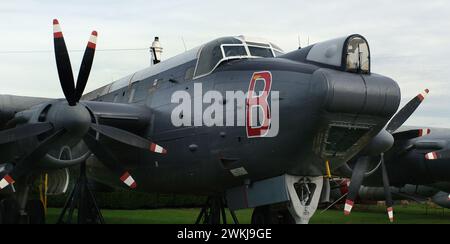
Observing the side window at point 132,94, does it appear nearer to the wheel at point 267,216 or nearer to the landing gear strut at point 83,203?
the landing gear strut at point 83,203

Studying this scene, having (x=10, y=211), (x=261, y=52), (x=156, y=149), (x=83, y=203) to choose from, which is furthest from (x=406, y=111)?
(x=10, y=211)

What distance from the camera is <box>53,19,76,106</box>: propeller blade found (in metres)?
10.5

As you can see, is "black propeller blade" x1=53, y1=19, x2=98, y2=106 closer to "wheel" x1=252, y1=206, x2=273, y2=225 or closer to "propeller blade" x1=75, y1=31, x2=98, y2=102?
"propeller blade" x1=75, y1=31, x2=98, y2=102

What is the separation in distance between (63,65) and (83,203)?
12.5 ft

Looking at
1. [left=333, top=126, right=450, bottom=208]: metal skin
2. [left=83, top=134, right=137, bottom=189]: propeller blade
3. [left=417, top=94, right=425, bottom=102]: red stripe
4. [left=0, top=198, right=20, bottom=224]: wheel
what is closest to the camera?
[left=83, top=134, right=137, bottom=189]: propeller blade

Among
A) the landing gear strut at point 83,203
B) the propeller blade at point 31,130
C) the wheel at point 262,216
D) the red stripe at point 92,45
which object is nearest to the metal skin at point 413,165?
the wheel at point 262,216

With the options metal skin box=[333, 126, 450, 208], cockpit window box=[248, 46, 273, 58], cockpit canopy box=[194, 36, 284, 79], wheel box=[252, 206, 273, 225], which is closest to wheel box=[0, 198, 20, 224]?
cockpit canopy box=[194, 36, 284, 79]

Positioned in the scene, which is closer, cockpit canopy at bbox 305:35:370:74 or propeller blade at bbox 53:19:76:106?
cockpit canopy at bbox 305:35:370:74

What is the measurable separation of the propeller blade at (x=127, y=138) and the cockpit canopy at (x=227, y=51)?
1.60 metres

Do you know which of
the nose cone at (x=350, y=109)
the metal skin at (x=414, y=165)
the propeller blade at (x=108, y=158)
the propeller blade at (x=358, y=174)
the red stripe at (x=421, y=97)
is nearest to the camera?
the nose cone at (x=350, y=109)

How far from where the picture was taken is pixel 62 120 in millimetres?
10227

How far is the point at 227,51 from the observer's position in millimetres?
11297

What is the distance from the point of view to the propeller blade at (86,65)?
10.6m

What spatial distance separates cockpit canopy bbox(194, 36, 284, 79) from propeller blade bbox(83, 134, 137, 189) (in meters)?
2.28
